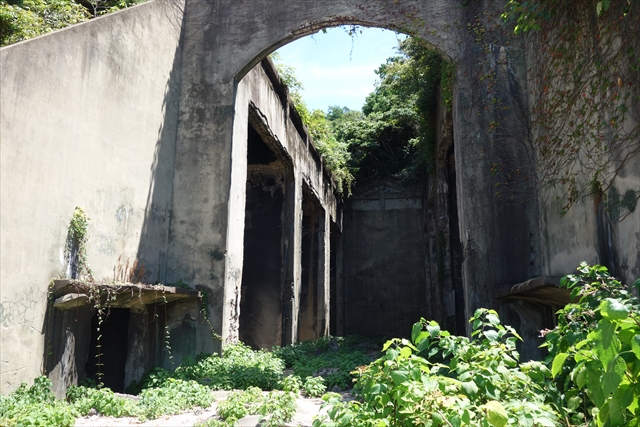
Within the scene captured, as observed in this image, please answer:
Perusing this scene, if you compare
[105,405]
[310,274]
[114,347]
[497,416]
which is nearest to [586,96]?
[497,416]

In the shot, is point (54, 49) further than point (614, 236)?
Yes

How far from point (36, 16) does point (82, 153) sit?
11.2 feet

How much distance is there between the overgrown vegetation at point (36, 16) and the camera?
836 centimetres

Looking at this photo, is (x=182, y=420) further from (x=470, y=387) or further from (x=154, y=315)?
(x=470, y=387)

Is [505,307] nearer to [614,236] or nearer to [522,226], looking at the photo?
[522,226]

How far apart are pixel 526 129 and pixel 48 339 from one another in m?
7.37

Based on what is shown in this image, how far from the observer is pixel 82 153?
6832mm

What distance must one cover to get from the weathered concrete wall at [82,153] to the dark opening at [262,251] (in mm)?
4131

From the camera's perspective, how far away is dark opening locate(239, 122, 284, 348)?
1320cm

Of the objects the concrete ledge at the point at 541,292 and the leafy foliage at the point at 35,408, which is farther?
the concrete ledge at the point at 541,292

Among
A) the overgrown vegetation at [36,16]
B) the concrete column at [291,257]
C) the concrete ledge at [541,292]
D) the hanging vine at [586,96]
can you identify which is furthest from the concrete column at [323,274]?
the hanging vine at [586,96]

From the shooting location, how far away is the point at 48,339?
20.0ft

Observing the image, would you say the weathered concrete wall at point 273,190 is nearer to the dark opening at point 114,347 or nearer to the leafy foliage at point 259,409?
Answer: the dark opening at point 114,347

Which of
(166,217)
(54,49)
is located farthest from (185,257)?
(54,49)
